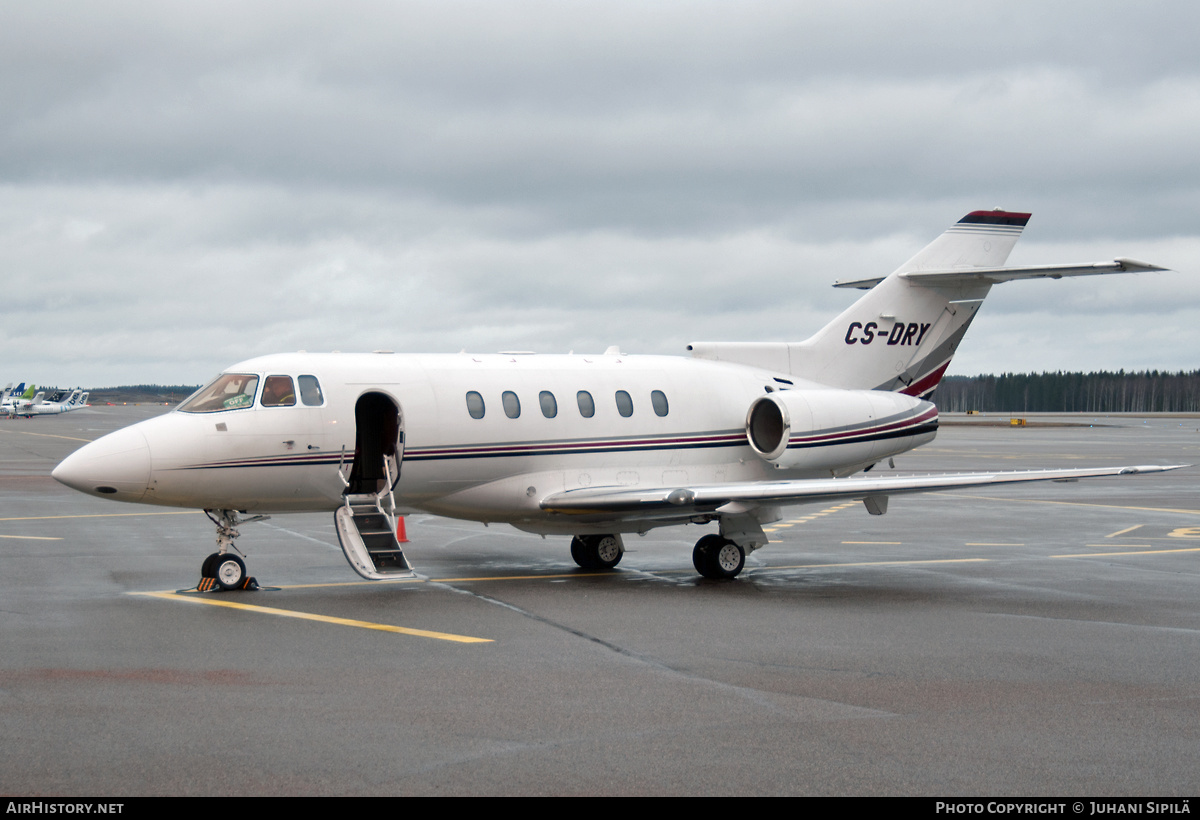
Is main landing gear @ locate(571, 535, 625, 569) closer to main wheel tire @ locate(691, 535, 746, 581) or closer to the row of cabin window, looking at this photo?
main wheel tire @ locate(691, 535, 746, 581)

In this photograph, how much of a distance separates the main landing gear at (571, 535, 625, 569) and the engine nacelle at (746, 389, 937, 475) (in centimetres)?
277

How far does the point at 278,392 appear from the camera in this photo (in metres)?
14.5

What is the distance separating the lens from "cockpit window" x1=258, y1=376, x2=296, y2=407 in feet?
47.3

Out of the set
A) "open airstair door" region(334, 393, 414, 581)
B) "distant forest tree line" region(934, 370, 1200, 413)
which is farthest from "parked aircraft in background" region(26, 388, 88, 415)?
"distant forest tree line" region(934, 370, 1200, 413)

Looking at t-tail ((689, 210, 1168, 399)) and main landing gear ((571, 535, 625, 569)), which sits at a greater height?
t-tail ((689, 210, 1168, 399))

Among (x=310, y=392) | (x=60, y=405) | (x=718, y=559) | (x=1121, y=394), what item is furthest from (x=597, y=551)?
(x=1121, y=394)

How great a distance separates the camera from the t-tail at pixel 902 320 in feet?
62.5

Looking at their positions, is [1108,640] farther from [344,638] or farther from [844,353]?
[844,353]

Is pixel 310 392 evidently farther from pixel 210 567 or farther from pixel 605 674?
pixel 605 674

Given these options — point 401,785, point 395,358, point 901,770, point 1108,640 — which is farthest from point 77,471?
point 1108,640

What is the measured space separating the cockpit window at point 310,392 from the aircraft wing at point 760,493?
3325 mm

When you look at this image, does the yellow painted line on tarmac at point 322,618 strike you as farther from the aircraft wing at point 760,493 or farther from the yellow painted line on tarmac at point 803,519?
the yellow painted line on tarmac at point 803,519

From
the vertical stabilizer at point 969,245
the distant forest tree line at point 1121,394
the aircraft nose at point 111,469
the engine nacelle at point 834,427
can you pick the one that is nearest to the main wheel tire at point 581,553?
the engine nacelle at point 834,427
